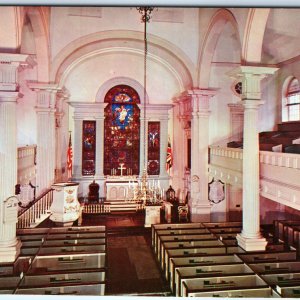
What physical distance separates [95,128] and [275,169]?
947 cm

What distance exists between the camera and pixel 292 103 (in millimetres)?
12102

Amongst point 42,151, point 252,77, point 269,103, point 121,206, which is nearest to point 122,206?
point 121,206

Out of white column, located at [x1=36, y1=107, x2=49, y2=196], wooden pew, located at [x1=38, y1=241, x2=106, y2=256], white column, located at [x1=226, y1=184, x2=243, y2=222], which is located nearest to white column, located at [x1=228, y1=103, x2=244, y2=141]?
white column, located at [x1=226, y1=184, x2=243, y2=222]

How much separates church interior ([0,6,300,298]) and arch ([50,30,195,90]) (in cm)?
6

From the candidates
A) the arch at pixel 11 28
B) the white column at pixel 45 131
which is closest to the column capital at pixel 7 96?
the arch at pixel 11 28

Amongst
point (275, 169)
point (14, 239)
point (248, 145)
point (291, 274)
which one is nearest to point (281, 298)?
point (291, 274)

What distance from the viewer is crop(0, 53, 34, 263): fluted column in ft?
22.4

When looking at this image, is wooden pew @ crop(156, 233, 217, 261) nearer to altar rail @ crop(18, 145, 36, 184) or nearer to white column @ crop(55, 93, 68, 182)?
altar rail @ crop(18, 145, 36, 184)

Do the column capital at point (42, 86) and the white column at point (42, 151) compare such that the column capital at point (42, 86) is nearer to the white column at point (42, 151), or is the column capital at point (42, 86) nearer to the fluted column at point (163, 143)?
the white column at point (42, 151)

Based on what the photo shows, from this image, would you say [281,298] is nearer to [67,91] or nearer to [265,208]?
[265,208]

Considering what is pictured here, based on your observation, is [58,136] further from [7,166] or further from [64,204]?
[7,166]

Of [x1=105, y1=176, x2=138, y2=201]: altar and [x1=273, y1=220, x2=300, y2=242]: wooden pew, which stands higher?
[x1=105, y1=176, x2=138, y2=201]: altar

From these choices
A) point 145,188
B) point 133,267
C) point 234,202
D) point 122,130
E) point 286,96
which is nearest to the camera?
point 133,267

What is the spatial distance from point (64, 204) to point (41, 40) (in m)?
5.46
